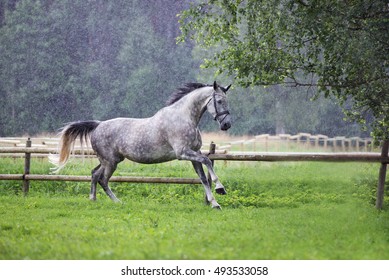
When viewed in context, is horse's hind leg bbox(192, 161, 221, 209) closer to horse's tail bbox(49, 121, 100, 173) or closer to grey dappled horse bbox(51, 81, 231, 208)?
grey dappled horse bbox(51, 81, 231, 208)

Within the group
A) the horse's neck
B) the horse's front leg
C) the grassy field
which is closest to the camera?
the grassy field

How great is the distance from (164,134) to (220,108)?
1211mm

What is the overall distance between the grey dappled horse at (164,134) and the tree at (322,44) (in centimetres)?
101

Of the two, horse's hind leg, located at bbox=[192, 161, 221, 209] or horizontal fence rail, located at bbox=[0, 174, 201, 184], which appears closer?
horse's hind leg, located at bbox=[192, 161, 221, 209]

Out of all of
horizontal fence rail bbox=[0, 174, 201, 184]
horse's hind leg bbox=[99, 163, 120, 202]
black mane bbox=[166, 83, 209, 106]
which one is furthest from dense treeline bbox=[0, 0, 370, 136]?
black mane bbox=[166, 83, 209, 106]

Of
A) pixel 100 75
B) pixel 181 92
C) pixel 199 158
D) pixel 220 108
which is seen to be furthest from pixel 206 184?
pixel 100 75

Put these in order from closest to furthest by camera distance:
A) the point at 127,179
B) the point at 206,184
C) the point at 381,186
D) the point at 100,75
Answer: the point at 206,184, the point at 381,186, the point at 127,179, the point at 100,75

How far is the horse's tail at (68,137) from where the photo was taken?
11.6 m

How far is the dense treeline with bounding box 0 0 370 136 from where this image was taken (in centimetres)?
3788

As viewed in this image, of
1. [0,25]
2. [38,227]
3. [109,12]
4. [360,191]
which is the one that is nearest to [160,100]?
[109,12]

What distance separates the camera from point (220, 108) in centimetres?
1020

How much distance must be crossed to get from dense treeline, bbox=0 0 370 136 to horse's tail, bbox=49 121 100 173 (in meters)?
25.7

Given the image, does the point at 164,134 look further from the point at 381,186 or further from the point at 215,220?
the point at 381,186
